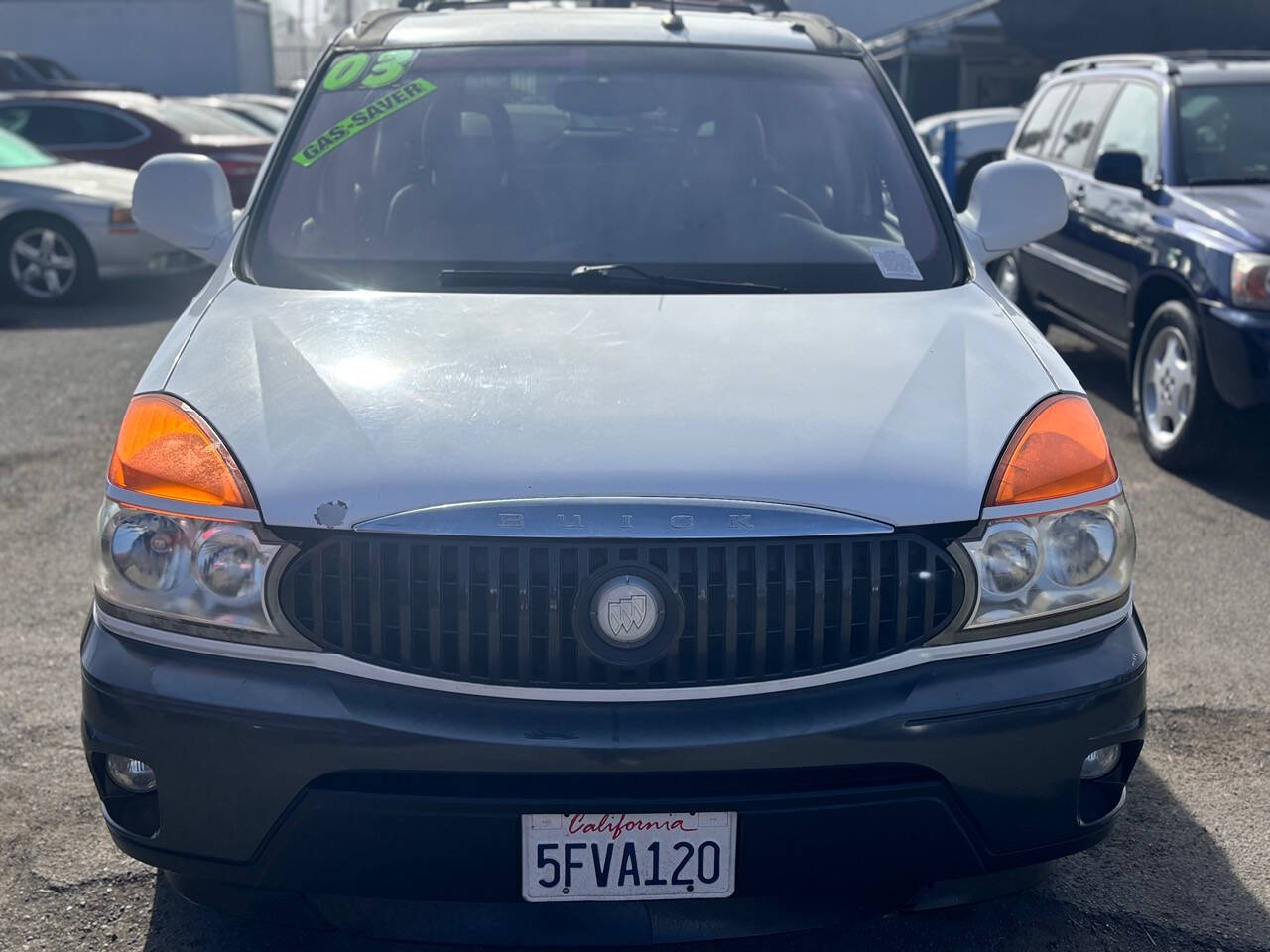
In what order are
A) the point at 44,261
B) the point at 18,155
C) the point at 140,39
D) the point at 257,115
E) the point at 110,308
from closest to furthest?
the point at 44,261 < the point at 110,308 < the point at 18,155 < the point at 257,115 < the point at 140,39

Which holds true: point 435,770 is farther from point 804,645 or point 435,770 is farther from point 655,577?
point 804,645

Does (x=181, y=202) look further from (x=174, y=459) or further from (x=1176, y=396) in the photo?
(x=1176, y=396)

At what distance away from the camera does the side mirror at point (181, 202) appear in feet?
12.4

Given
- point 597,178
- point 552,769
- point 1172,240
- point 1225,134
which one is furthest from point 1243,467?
point 552,769

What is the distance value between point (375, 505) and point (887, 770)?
936 millimetres

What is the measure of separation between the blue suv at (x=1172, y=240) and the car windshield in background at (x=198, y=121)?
8749mm

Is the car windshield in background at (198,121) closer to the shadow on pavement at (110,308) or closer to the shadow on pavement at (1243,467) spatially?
the shadow on pavement at (110,308)

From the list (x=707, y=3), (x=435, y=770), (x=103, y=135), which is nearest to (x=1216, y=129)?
(x=707, y=3)

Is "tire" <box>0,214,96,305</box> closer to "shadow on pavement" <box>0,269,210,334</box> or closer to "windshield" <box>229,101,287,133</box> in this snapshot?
"shadow on pavement" <box>0,269,210,334</box>

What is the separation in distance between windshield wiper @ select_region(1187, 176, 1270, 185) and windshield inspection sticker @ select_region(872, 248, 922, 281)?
3910 millimetres

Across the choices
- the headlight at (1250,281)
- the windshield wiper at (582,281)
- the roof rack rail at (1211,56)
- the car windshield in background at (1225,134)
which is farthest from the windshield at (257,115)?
the windshield wiper at (582,281)

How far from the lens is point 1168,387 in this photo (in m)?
6.63

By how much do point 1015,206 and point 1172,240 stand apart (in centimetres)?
303

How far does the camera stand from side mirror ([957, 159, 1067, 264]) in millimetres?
3871
